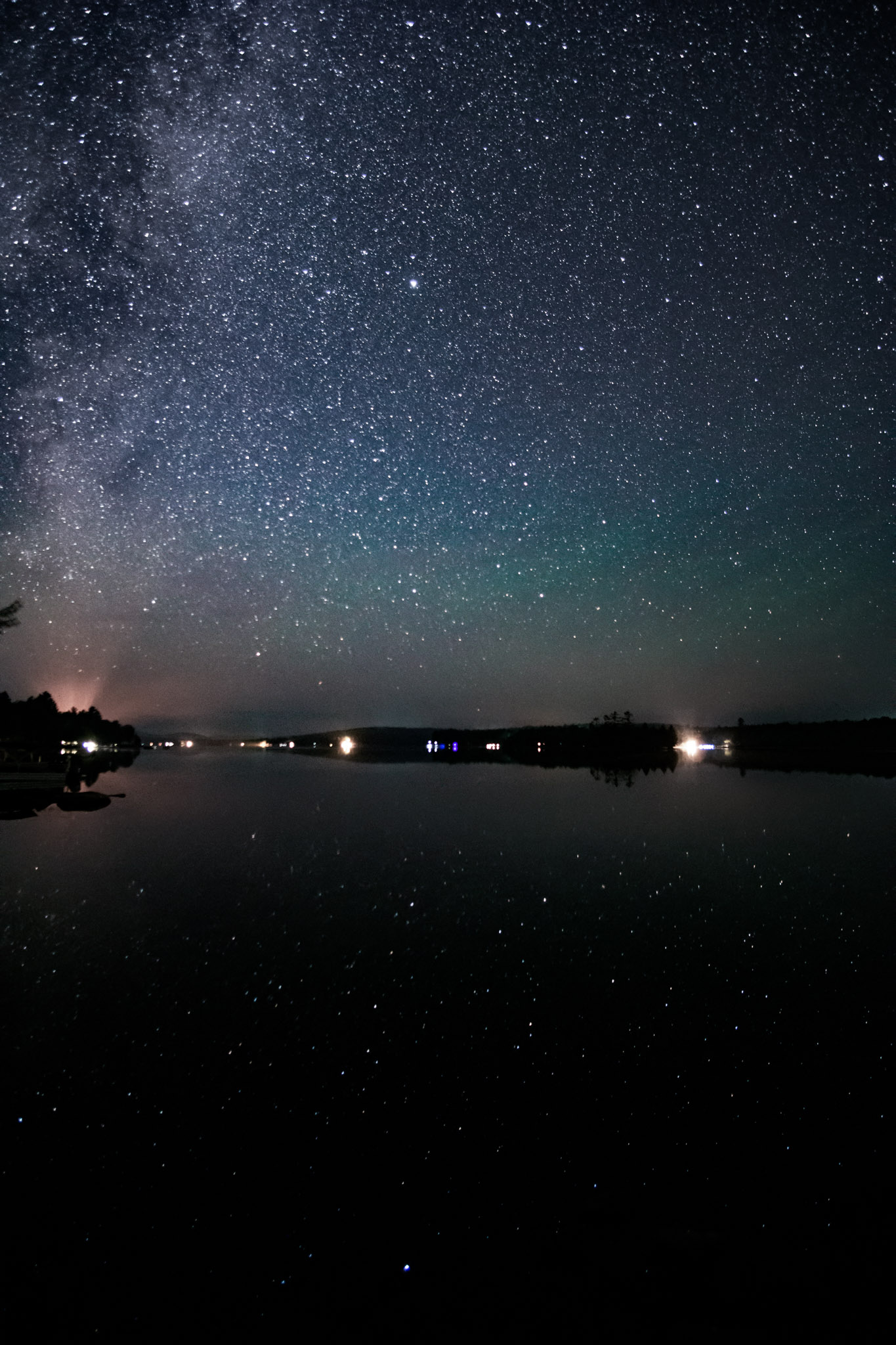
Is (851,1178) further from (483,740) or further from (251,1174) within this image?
(483,740)

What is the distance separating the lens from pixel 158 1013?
6.01m

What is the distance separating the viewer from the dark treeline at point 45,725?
69062 millimetres

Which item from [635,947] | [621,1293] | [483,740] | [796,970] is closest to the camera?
[621,1293]

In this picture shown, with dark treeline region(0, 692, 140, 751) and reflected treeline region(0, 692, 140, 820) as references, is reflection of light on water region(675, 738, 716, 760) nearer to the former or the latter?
reflected treeline region(0, 692, 140, 820)

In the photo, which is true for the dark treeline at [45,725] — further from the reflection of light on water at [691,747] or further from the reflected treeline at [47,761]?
the reflection of light on water at [691,747]

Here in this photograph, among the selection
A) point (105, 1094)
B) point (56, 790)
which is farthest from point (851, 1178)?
point (56, 790)

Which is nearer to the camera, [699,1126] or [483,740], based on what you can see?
[699,1126]

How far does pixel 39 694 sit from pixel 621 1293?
4591 inches

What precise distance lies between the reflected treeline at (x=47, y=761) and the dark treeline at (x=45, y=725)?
111mm

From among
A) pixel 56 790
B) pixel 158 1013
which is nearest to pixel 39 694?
pixel 56 790

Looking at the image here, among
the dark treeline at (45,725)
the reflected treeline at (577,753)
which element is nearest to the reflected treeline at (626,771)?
the reflected treeline at (577,753)

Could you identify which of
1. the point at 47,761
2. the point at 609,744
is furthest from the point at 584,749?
the point at 47,761

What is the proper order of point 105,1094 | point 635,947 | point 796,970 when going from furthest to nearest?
point 635,947 < point 796,970 < point 105,1094

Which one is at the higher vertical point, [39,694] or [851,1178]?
[39,694]
